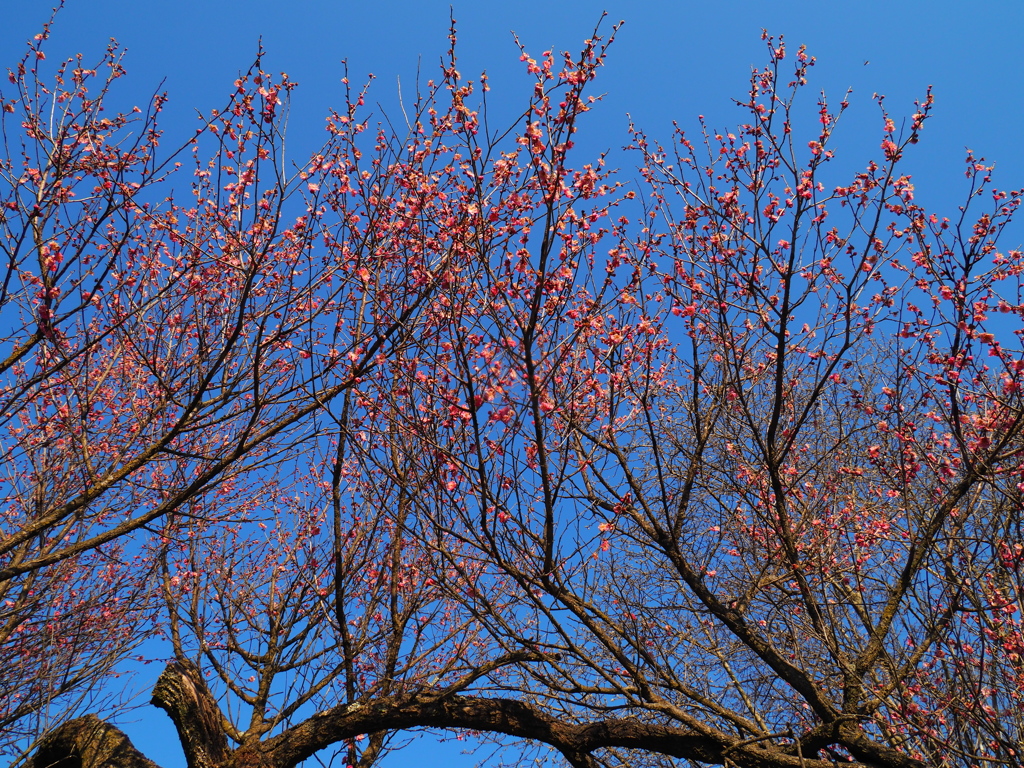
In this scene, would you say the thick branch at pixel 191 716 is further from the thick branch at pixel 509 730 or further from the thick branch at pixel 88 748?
the thick branch at pixel 88 748

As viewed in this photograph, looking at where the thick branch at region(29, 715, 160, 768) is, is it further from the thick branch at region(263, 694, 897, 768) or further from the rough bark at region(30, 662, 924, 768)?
the thick branch at region(263, 694, 897, 768)

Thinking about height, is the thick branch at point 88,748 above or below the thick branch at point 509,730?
below

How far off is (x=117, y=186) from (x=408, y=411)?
105 inches

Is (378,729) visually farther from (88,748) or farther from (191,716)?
(88,748)

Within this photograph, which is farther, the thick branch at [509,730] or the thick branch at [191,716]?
the thick branch at [191,716]

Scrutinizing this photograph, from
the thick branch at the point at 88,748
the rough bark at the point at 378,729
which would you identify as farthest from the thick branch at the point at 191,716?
the thick branch at the point at 88,748

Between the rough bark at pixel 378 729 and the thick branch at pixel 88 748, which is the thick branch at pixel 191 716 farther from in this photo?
the thick branch at pixel 88 748

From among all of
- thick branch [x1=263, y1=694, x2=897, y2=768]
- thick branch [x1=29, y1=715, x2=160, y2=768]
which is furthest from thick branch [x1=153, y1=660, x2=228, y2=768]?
thick branch [x1=29, y1=715, x2=160, y2=768]

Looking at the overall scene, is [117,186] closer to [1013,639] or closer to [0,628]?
[0,628]

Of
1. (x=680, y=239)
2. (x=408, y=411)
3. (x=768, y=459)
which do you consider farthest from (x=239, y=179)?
(x=768, y=459)

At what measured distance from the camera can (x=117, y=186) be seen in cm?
464

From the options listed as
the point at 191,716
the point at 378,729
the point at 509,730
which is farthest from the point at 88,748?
the point at 509,730

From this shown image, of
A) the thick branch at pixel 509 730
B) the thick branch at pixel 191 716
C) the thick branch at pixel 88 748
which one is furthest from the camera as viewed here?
the thick branch at pixel 88 748

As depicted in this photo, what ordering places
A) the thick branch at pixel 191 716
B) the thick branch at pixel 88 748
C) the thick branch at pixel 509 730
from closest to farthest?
the thick branch at pixel 509 730 → the thick branch at pixel 191 716 → the thick branch at pixel 88 748
